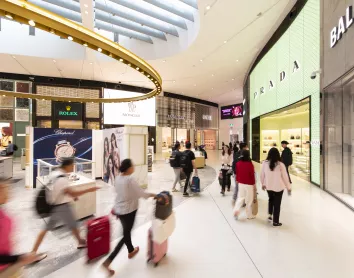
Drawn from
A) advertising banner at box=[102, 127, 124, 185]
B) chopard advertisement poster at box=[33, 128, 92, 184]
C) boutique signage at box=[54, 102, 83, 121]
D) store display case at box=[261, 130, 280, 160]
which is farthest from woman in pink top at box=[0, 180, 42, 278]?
boutique signage at box=[54, 102, 83, 121]

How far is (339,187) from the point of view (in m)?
5.79

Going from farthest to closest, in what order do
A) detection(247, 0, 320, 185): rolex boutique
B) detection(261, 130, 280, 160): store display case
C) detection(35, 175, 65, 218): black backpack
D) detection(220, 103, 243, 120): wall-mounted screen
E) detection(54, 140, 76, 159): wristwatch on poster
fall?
detection(220, 103, 243, 120): wall-mounted screen → detection(261, 130, 280, 160): store display case → detection(54, 140, 76, 159): wristwatch on poster → detection(247, 0, 320, 185): rolex boutique → detection(35, 175, 65, 218): black backpack

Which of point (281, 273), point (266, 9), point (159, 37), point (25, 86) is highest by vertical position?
point (159, 37)

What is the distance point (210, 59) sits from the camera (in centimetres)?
1315

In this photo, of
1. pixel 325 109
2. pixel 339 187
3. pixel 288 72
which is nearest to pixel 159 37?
pixel 288 72

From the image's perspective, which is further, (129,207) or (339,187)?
(339,187)

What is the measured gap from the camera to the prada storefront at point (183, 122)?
22.1 m

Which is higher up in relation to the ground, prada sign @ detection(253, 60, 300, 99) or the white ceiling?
the white ceiling

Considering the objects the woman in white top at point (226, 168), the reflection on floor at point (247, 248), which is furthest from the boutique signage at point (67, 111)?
the reflection on floor at point (247, 248)

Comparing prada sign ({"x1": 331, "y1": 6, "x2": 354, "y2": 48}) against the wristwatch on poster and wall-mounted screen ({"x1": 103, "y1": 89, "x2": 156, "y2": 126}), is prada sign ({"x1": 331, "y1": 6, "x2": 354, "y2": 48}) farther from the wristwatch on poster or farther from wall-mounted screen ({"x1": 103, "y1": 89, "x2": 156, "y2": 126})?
wall-mounted screen ({"x1": 103, "y1": 89, "x2": 156, "y2": 126})

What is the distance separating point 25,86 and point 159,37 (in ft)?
36.8

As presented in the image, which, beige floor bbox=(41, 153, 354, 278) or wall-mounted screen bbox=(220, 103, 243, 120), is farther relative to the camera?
wall-mounted screen bbox=(220, 103, 243, 120)

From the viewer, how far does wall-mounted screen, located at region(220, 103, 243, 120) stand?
1071 inches

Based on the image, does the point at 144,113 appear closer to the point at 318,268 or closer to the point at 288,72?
the point at 288,72
